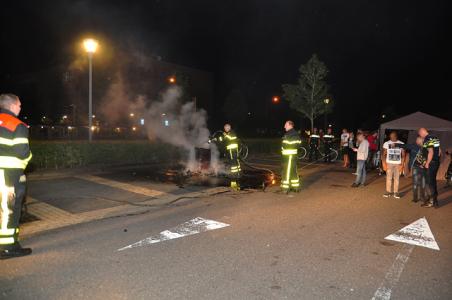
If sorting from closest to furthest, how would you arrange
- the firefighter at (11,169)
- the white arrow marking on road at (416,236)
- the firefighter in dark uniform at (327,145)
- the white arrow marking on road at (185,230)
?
the firefighter at (11,169) < the white arrow marking on road at (185,230) < the white arrow marking on road at (416,236) < the firefighter in dark uniform at (327,145)

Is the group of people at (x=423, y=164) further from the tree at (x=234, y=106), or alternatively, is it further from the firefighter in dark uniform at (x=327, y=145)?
the tree at (x=234, y=106)

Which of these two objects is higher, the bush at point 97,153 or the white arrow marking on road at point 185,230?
the bush at point 97,153

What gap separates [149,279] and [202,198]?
15.2 ft

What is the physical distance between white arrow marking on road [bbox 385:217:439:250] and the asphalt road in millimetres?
122

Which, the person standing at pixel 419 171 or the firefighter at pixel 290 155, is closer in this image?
the person standing at pixel 419 171

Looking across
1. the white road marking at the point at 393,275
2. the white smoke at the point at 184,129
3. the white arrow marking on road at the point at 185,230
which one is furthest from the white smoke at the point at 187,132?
the white road marking at the point at 393,275

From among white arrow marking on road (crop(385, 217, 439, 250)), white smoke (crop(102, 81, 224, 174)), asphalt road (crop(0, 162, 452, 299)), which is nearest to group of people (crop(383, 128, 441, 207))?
asphalt road (crop(0, 162, 452, 299))

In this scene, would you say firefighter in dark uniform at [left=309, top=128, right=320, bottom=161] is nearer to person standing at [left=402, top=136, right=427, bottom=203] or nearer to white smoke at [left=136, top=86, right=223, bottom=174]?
white smoke at [left=136, top=86, right=223, bottom=174]

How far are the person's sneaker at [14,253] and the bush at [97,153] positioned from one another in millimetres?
6953

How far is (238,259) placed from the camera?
468 centimetres

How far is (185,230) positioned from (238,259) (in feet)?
5.08

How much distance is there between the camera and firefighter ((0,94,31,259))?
4473mm

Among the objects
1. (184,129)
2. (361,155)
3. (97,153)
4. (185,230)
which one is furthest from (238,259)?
(184,129)

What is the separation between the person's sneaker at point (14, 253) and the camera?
14.9 feet
